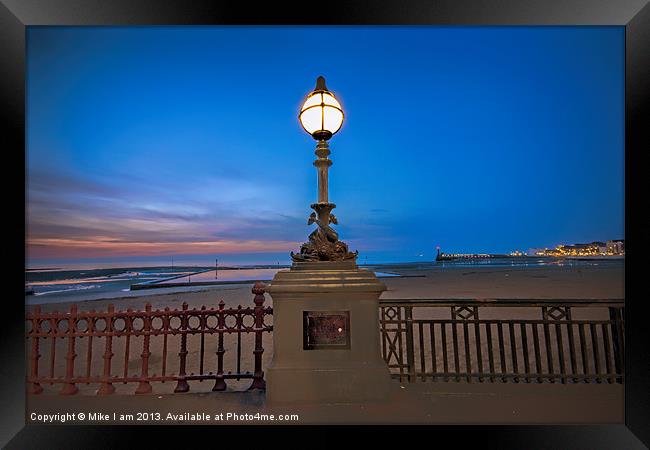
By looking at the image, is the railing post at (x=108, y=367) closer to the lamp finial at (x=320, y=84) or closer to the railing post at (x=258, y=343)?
the railing post at (x=258, y=343)

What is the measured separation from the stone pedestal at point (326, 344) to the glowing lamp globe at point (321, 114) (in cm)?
163

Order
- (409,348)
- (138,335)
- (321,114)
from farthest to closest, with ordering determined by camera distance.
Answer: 1. (409,348)
2. (138,335)
3. (321,114)

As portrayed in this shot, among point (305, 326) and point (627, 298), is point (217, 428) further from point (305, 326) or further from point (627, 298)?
point (627, 298)

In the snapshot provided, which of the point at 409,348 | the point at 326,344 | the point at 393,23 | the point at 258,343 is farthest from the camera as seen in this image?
the point at 409,348

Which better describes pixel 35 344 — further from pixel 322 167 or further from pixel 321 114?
pixel 321 114

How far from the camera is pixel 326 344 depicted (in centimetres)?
356

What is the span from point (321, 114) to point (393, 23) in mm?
1175

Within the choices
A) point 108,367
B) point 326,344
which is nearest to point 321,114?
point 326,344

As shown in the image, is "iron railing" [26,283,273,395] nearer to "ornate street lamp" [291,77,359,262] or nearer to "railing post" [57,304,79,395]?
"railing post" [57,304,79,395]

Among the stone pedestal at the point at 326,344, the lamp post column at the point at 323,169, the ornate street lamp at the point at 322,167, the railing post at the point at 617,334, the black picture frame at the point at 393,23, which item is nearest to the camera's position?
the black picture frame at the point at 393,23

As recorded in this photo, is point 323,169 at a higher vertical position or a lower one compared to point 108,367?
higher

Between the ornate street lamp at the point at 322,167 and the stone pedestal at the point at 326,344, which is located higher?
the ornate street lamp at the point at 322,167

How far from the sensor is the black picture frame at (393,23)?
10.9 feet

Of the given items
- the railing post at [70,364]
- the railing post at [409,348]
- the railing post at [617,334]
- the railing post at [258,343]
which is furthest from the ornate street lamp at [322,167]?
the railing post at [617,334]
